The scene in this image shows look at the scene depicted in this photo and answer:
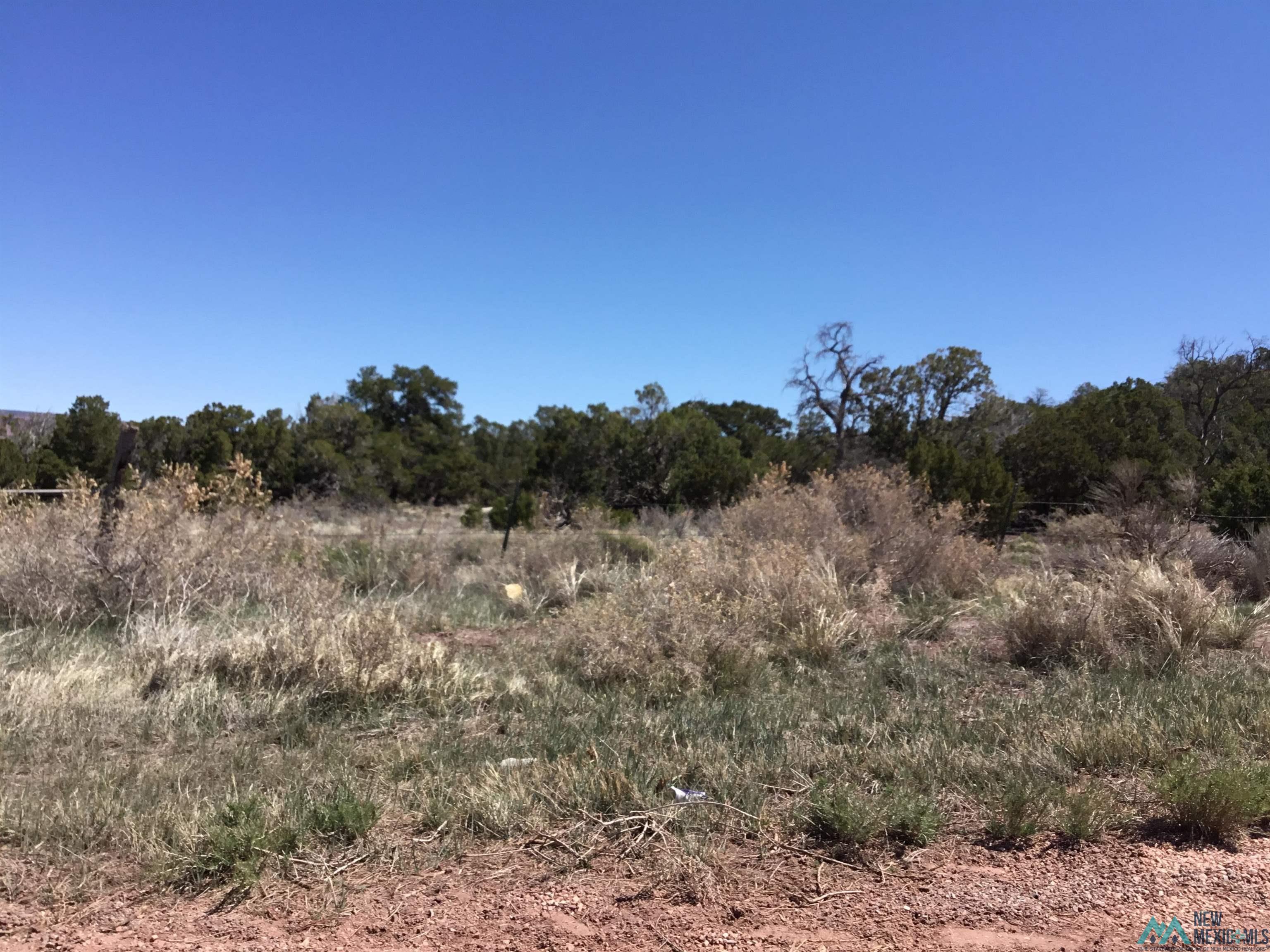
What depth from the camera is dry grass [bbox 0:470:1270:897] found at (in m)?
3.76

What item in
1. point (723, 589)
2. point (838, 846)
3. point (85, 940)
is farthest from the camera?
point (723, 589)

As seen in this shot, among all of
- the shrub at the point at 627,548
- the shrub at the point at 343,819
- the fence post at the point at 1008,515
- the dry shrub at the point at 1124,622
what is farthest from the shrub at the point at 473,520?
the shrub at the point at 343,819

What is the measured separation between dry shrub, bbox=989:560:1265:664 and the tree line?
7.64 metres

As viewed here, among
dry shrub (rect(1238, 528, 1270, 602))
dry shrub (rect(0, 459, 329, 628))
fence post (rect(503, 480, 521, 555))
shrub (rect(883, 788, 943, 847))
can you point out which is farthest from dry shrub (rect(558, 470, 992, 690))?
fence post (rect(503, 480, 521, 555))

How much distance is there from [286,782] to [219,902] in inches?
42.3

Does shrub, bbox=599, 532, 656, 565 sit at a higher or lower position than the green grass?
higher

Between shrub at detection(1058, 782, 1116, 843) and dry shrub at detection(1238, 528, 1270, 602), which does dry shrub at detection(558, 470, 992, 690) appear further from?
dry shrub at detection(1238, 528, 1270, 602)

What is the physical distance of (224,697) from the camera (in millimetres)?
5684

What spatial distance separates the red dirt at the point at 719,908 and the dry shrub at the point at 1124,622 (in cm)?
384

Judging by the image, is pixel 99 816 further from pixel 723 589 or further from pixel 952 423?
pixel 952 423

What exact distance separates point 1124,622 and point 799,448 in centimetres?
2292

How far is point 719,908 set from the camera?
3170 millimetres

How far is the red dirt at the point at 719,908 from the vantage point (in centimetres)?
297

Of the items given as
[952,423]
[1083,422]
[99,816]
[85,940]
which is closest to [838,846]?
[85,940]
